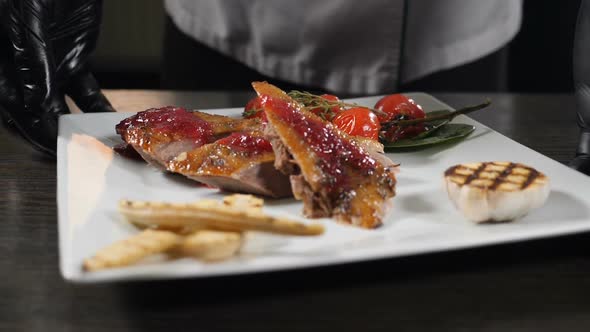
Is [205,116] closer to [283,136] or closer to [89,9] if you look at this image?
[283,136]

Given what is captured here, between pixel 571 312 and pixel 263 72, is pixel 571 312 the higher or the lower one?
the higher one

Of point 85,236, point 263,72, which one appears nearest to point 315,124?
point 85,236

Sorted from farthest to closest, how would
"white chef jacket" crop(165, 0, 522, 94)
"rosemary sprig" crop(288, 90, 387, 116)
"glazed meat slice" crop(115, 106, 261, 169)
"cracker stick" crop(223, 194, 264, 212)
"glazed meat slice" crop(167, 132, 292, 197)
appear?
"white chef jacket" crop(165, 0, 522, 94) → "rosemary sprig" crop(288, 90, 387, 116) → "glazed meat slice" crop(115, 106, 261, 169) → "glazed meat slice" crop(167, 132, 292, 197) → "cracker stick" crop(223, 194, 264, 212)

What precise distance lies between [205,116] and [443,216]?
612 millimetres

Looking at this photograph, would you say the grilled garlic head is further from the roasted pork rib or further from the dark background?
the dark background

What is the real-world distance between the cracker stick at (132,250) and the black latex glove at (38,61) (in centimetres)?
76

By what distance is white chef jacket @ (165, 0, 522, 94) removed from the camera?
7.44 ft

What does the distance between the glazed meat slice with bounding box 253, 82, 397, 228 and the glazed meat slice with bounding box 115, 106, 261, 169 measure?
19 cm

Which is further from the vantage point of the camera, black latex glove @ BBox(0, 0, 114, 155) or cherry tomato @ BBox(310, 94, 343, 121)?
cherry tomato @ BBox(310, 94, 343, 121)

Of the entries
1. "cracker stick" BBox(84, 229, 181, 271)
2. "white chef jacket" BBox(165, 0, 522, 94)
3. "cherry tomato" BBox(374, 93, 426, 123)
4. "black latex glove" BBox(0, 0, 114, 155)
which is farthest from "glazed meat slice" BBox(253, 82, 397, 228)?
"white chef jacket" BBox(165, 0, 522, 94)

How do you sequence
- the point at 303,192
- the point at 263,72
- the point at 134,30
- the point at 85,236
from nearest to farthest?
the point at 85,236, the point at 303,192, the point at 263,72, the point at 134,30

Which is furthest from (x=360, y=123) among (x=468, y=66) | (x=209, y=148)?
(x=468, y=66)

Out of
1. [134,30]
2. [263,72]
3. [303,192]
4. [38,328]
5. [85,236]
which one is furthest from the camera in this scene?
[134,30]

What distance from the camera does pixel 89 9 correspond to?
185 centimetres
